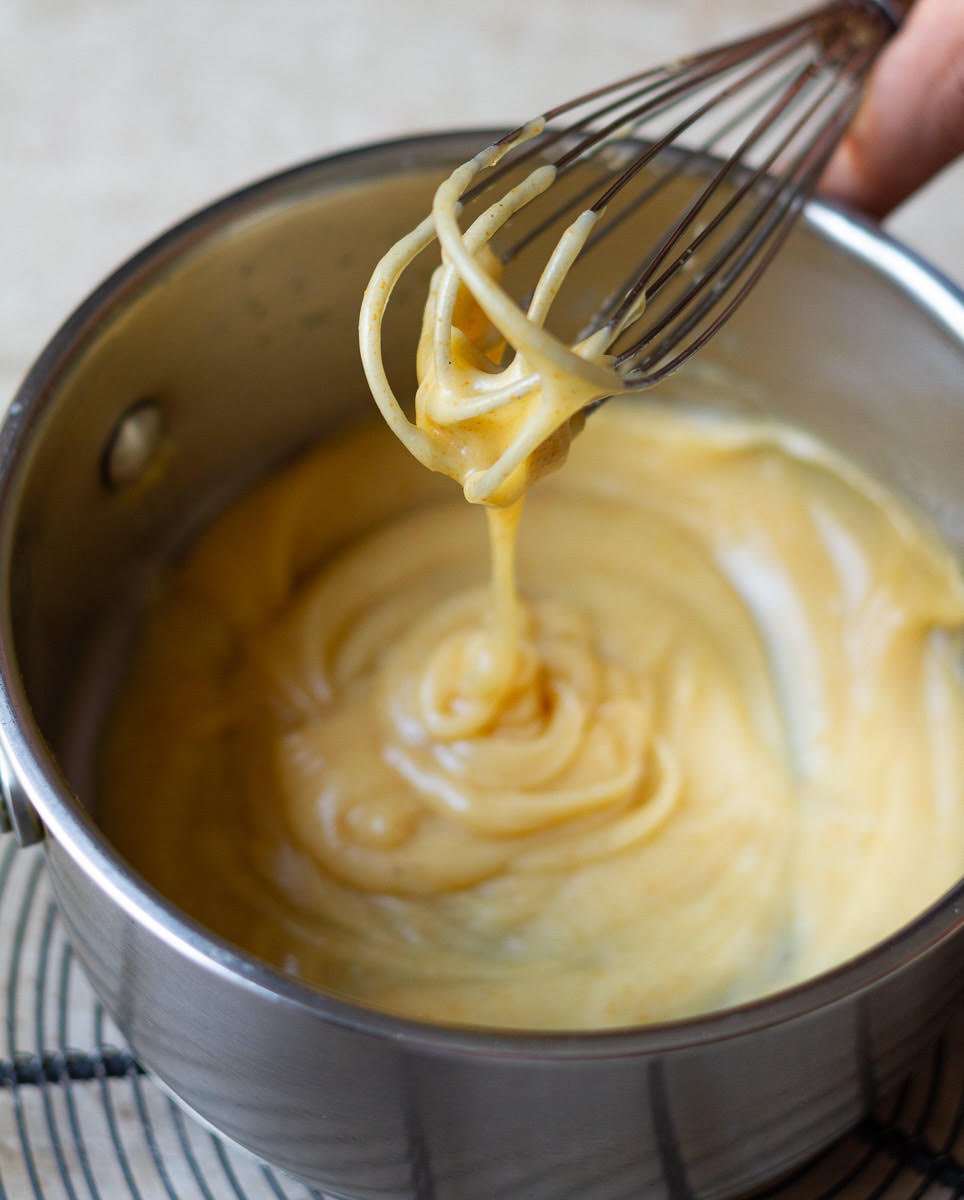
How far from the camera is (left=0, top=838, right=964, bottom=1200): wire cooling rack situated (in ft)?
2.54

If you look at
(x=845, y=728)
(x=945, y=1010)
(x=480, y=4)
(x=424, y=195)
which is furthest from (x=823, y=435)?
(x=480, y=4)

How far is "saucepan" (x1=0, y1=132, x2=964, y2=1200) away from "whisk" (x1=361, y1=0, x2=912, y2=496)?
2.5 inches

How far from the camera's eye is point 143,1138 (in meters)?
0.80

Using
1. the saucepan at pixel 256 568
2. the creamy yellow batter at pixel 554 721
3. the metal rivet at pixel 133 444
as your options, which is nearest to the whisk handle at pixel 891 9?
the saucepan at pixel 256 568

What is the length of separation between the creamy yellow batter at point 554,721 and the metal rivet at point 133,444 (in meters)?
0.10

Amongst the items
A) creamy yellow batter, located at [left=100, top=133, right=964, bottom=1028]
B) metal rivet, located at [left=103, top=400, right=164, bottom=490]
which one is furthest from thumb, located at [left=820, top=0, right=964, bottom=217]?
metal rivet, located at [left=103, top=400, right=164, bottom=490]

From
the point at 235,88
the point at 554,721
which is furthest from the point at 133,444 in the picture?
the point at 235,88

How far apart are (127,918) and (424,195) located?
55 centimetres

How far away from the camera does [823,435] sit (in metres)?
1.05

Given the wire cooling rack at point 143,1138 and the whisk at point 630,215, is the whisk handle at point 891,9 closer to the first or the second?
the whisk at point 630,215

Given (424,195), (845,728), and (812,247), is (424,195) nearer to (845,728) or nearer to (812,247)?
(812,247)

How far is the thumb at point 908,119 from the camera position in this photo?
2.84 feet

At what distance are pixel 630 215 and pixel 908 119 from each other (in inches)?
8.2

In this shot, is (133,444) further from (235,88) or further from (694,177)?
(235,88)
